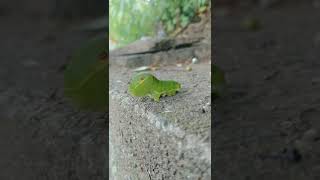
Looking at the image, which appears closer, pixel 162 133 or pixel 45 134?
pixel 162 133

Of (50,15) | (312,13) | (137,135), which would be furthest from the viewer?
(50,15)

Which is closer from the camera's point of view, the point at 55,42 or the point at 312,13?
the point at 55,42

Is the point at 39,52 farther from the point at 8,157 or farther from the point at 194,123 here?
the point at 194,123

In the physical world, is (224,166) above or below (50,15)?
below

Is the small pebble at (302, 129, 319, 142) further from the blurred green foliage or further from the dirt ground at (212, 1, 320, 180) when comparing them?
the blurred green foliage

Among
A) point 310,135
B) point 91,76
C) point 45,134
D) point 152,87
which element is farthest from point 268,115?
point 45,134

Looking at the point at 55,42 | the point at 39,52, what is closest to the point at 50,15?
the point at 55,42

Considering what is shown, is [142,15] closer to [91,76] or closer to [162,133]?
[91,76]
